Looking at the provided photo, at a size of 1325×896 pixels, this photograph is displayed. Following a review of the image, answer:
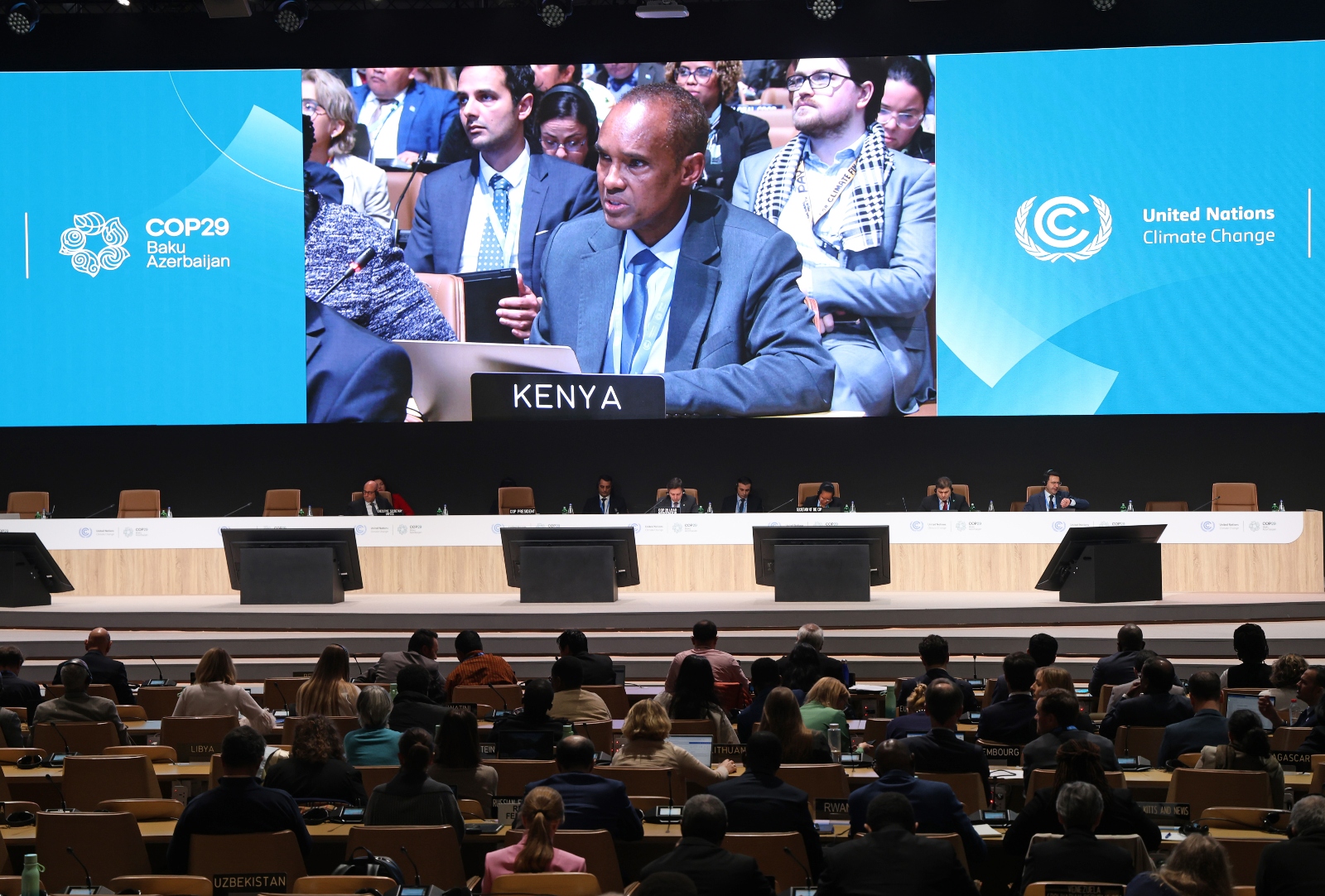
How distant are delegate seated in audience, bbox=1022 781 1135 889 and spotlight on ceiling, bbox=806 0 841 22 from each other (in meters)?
10.2

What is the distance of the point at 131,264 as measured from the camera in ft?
45.5

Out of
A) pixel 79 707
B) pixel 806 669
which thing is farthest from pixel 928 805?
pixel 79 707

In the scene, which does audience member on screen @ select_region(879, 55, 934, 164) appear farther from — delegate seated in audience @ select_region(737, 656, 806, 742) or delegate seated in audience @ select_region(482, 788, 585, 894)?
delegate seated in audience @ select_region(482, 788, 585, 894)

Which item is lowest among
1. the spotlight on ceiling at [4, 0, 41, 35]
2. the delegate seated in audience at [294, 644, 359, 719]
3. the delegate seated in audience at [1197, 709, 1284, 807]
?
the delegate seated in audience at [1197, 709, 1284, 807]

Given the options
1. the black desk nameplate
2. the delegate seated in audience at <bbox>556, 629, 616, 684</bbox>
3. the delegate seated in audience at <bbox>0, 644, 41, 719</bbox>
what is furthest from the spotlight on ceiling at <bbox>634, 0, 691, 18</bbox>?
the delegate seated in audience at <bbox>0, 644, 41, 719</bbox>

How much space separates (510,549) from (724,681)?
12.5 ft

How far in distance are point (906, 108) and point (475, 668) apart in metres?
8.62

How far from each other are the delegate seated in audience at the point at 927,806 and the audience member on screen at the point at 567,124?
1043 cm

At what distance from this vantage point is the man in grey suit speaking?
45.4ft

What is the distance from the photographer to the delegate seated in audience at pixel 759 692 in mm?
6207

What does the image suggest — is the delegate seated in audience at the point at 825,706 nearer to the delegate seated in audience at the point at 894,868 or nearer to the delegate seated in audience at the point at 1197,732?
the delegate seated in audience at the point at 1197,732

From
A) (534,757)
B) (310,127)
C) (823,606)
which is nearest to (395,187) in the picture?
(310,127)

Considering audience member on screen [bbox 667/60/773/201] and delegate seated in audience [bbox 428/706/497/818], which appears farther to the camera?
audience member on screen [bbox 667/60/773/201]

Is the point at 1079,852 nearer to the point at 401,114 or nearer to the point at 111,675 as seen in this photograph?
the point at 111,675
